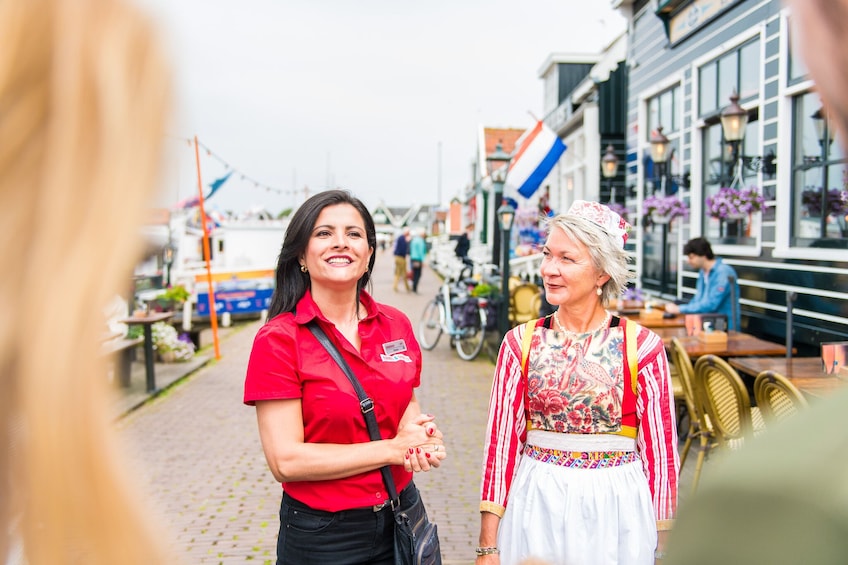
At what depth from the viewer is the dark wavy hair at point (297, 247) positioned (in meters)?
2.63

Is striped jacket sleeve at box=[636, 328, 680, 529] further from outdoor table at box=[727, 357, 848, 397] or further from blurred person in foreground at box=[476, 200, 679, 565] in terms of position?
outdoor table at box=[727, 357, 848, 397]

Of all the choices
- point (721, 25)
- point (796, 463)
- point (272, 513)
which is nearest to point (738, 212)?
point (721, 25)

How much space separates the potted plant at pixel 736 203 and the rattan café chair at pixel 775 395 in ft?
14.3

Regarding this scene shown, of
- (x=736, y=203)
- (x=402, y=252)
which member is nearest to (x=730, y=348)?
A: (x=736, y=203)

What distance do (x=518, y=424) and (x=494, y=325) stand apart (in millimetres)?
8994

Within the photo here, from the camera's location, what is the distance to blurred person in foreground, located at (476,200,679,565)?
7.98 ft

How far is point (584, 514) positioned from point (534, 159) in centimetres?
955

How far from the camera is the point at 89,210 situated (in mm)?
647

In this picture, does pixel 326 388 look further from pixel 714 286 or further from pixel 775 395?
pixel 714 286

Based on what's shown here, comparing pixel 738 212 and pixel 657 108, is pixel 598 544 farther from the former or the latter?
pixel 657 108

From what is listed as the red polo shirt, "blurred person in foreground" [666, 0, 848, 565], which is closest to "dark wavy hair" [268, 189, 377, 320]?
the red polo shirt

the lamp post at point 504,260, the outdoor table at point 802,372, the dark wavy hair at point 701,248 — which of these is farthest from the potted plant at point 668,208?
the outdoor table at point 802,372

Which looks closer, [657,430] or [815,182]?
[657,430]

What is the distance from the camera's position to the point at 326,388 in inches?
92.4
